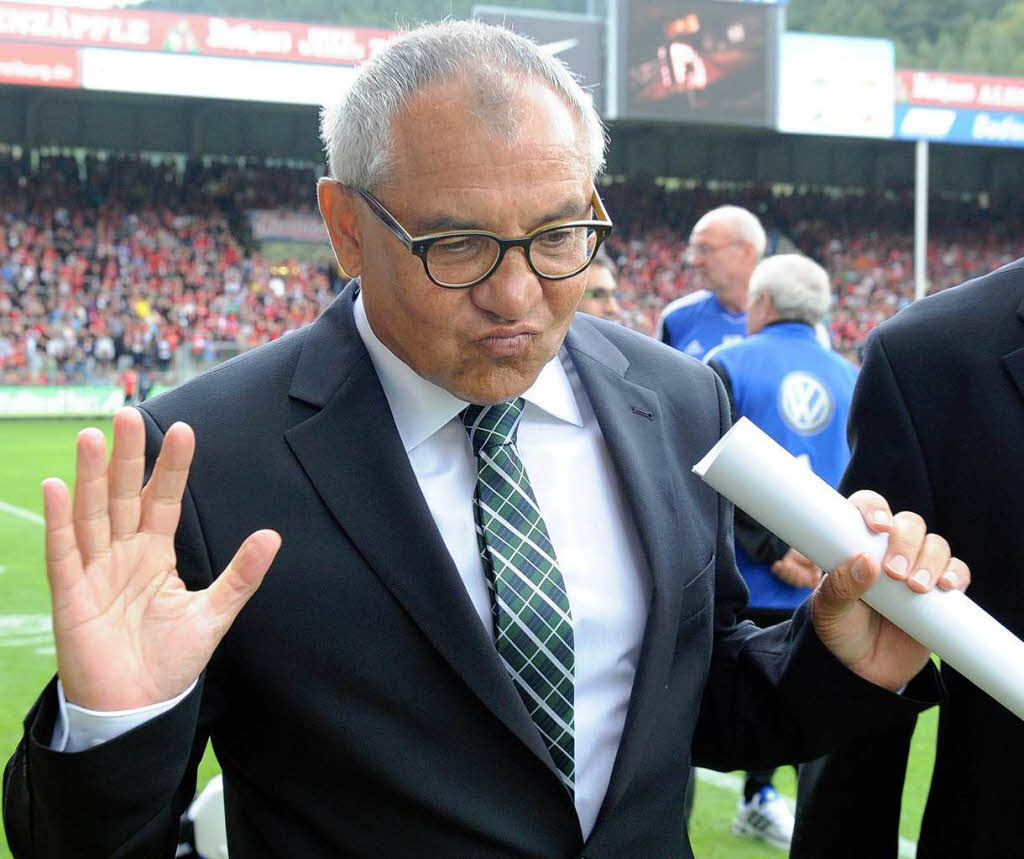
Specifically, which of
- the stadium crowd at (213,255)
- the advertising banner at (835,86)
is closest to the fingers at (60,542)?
the stadium crowd at (213,255)

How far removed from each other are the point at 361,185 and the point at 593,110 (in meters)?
0.33

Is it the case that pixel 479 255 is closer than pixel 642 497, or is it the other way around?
pixel 479 255

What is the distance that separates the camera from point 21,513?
11.2m

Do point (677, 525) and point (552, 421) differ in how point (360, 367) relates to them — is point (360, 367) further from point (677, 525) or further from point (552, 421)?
point (677, 525)

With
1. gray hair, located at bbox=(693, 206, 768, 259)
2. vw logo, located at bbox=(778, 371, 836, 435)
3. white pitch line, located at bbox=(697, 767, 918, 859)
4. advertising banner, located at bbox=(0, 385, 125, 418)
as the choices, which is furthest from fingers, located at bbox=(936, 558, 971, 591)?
advertising banner, located at bbox=(0, 385, 125, 418)

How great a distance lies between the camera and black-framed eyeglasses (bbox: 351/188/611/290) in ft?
5.14

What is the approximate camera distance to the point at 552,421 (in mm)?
1858

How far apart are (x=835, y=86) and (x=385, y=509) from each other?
29.8 m

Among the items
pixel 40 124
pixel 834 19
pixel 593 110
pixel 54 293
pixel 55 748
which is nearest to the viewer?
pixel 55 748

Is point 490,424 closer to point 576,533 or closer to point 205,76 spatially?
point 576,533

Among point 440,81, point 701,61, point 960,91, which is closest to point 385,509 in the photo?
point 440,81

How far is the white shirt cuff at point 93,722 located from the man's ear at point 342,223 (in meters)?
0.65

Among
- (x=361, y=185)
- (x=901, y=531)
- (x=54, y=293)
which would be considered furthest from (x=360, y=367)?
(x=54, y=293)

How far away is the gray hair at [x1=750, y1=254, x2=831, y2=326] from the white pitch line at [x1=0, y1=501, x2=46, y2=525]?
7.84 meters
